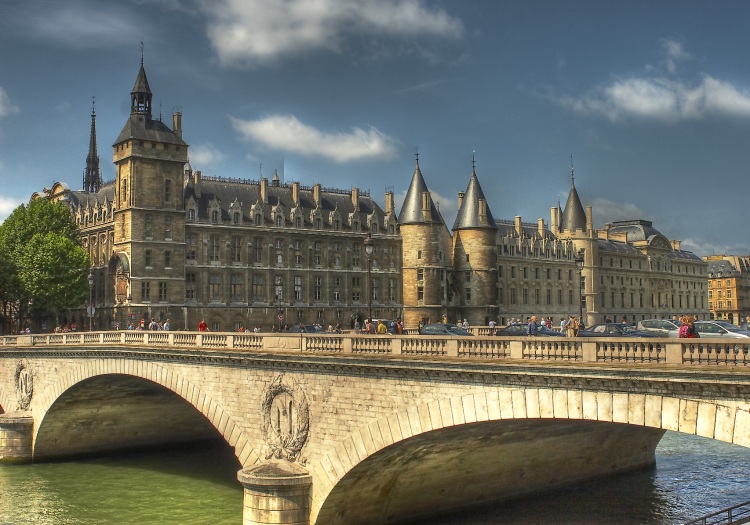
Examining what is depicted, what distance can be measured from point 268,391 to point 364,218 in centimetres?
6996

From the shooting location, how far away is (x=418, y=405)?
80.3 ft

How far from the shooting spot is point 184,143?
3145 inches

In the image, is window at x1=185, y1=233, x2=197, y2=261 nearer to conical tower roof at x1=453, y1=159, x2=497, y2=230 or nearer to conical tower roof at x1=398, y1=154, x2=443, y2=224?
conical tower roof at x1=398, y1=154, x2=443, y2=224

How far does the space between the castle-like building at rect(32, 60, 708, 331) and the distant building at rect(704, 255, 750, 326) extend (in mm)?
65473

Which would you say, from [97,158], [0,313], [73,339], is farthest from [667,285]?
[73,339]

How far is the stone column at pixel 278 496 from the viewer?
27.3 metres

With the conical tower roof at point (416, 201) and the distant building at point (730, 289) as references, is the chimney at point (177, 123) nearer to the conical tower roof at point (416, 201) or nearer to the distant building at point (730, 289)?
the conical tower roof at point (416, 201)

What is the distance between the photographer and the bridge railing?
60.8 ft

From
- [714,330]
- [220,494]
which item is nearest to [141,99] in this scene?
[220,494]

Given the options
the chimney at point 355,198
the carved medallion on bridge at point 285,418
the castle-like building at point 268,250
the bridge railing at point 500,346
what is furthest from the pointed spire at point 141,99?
the carved medallion on bridge at point 285,418

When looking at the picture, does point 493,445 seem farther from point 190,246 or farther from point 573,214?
point 573,214

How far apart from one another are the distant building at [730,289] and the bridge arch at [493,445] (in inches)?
5521

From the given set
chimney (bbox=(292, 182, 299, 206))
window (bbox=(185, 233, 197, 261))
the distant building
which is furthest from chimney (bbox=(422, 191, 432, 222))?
the distant building

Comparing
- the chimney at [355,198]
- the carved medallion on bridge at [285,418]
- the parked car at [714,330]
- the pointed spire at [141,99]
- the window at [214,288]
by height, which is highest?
the pointed spire at [141,99]
